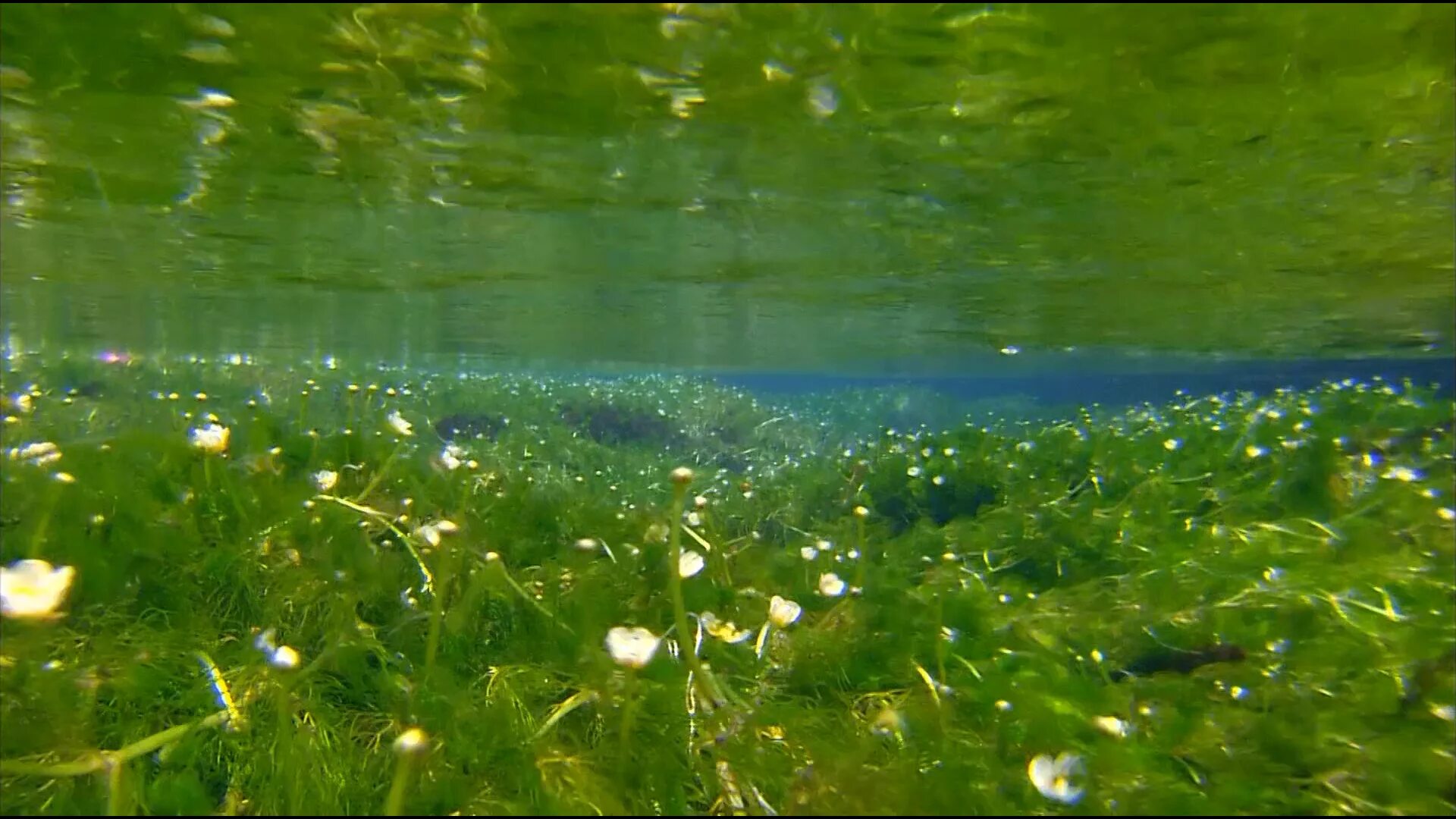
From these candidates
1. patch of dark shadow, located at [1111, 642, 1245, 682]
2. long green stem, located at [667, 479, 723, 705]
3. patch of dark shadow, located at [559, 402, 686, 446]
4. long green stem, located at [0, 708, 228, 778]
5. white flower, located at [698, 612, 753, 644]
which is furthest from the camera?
patch of dark shadow, located at [559, 402, 686, 446]

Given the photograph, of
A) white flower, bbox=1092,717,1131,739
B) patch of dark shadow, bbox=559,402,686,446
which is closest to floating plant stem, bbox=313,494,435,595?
white flower, bbox=1092,717,1131,739

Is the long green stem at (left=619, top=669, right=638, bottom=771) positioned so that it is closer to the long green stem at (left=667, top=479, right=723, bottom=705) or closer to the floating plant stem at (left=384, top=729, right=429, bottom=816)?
the long green stem at (left=667, top=479, right=723, bottom=705)

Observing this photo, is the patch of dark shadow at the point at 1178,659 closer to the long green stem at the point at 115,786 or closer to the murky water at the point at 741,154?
the long green stem at the point at 115,786

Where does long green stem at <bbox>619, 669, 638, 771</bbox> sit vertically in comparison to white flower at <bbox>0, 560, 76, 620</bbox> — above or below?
below

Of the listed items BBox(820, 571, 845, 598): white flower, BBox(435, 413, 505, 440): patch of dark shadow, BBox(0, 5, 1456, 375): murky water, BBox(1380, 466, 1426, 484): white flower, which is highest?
BBox(0, 5, 1456, 375): murky water

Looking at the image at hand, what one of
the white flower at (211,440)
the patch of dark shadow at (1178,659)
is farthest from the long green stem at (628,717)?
the white flower at (211,440)

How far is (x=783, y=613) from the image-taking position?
395cm

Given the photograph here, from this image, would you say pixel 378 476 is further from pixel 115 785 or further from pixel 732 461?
pixel 732 461

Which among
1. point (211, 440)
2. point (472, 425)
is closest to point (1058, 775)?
point (211, 440)

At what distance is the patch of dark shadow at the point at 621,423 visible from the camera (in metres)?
20.7

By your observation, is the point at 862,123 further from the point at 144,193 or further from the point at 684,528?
the point at 144,193

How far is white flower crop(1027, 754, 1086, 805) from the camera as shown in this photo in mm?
2783

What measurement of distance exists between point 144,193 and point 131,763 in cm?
1201

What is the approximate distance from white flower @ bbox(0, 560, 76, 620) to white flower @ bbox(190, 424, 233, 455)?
6.61 feet
